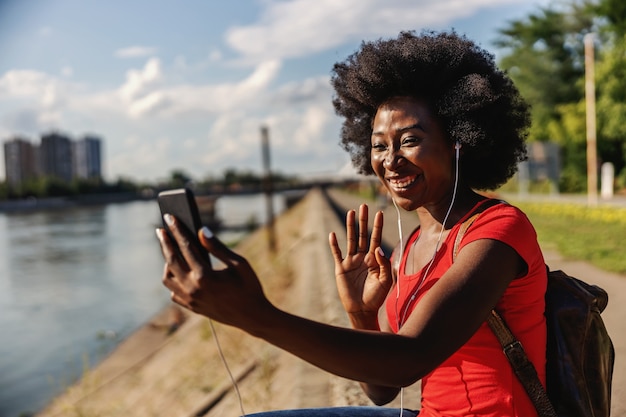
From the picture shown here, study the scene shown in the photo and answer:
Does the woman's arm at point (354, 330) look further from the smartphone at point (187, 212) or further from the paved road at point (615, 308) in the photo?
the paved road at point (615, 308)

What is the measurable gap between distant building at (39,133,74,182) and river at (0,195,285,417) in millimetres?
105725

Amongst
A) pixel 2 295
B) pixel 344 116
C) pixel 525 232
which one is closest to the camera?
pixel 525 232

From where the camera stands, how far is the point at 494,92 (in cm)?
193

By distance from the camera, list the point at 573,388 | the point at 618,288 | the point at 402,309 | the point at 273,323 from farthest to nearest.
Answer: the point at 618,288 < the point at 402,309 < the point at 573,388 < the point at 273,323

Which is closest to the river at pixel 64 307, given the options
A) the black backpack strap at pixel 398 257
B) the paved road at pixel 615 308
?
the black backpack strap at pixel 398 257

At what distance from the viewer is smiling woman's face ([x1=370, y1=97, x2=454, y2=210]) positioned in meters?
Answer: 1.79

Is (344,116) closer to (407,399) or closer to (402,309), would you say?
(402,309)

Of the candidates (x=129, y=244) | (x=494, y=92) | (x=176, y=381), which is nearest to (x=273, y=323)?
(x=494, y=92)

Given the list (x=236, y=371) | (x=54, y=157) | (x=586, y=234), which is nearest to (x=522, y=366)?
(x=236, y=371)

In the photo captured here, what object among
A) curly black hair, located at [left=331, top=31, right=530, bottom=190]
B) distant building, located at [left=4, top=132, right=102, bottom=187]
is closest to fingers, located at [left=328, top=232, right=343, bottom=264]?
curly black hair, located at [left=331, top=31, right=530, bottom=190]

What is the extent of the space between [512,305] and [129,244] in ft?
160

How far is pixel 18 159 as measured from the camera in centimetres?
14000

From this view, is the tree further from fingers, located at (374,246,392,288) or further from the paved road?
fingers, located at (374,246,392,288)

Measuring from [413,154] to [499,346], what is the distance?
54 centimetres
